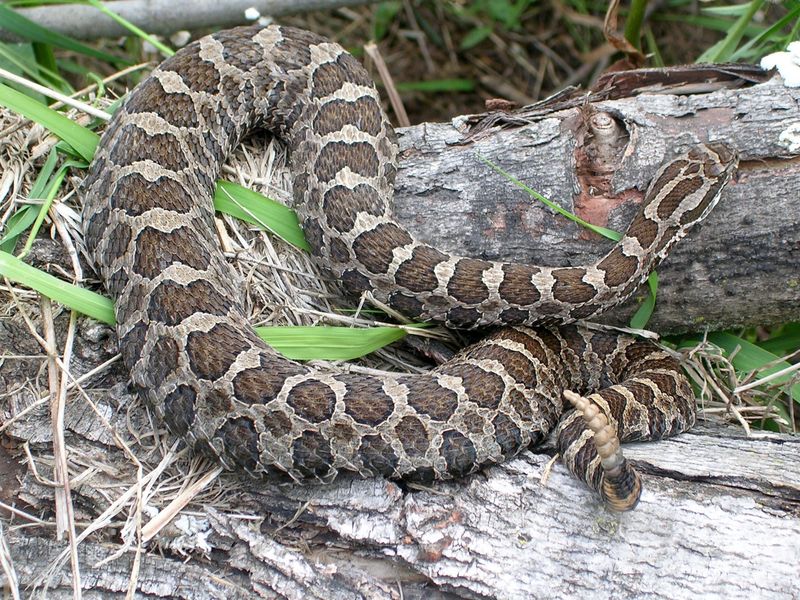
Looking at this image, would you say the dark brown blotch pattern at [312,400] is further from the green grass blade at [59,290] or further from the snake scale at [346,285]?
the green grass blade at [59,290]

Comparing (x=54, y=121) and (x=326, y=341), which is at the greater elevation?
(x=54, y=121)

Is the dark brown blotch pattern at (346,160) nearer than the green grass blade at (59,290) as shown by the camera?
No

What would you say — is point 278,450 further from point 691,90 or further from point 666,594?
point 691,90

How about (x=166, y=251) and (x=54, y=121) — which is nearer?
(x=166, y=251)

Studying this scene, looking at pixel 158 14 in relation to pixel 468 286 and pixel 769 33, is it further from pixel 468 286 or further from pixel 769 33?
pixel 769 33

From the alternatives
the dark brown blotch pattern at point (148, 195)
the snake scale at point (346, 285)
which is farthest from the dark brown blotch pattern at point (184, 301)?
the dark brown blotch pattern at point (148, 195)

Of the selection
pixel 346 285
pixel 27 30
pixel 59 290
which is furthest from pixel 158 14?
pixel 346 285
